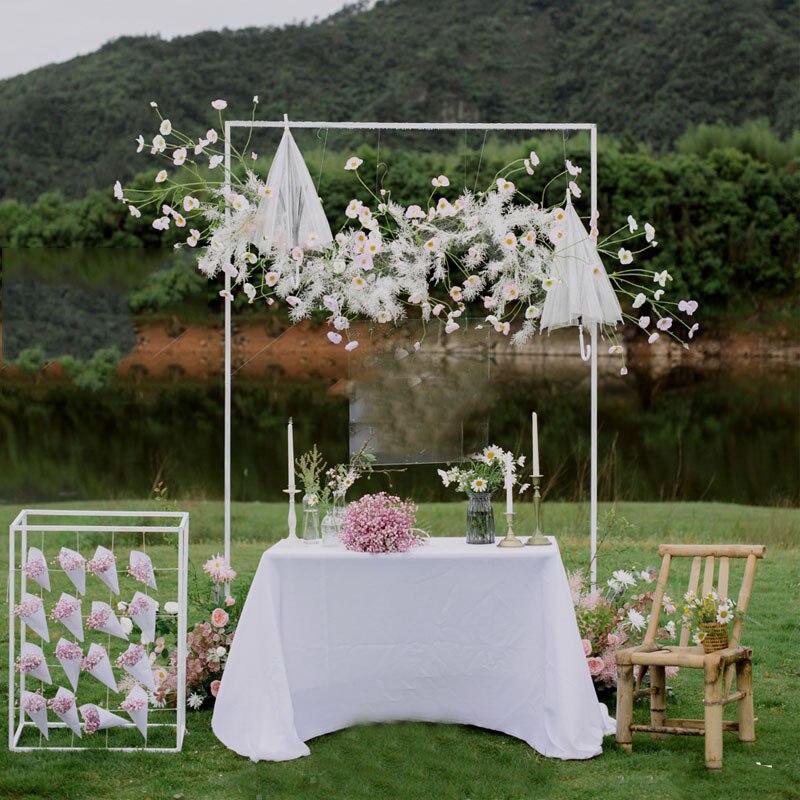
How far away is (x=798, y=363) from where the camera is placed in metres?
19.1

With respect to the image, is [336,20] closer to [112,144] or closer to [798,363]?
[112,144]

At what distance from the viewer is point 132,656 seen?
3.82 m

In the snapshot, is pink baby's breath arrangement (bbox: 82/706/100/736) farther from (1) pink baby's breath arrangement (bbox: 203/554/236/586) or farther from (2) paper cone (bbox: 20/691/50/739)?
(1) pink baby's breath arrangement (bbox: 203/554/236/586)

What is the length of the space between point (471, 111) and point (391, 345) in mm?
19407

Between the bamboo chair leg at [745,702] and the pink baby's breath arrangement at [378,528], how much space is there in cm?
118

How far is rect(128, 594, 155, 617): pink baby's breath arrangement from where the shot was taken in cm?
382

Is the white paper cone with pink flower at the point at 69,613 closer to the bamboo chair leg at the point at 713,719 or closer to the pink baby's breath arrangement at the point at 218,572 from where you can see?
the pink baby's breath arrangement at the point at 218,572

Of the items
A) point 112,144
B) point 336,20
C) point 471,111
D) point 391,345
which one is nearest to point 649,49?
point 471,111

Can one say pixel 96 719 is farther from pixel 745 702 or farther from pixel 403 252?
pixel 745 702

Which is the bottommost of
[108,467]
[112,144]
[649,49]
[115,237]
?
[108,467]

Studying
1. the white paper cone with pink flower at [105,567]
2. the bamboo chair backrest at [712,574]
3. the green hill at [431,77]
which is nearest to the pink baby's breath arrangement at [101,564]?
the white paper cone with pink flower at [105,567]

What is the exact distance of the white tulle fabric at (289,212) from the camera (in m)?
4.36

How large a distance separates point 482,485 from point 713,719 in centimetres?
107

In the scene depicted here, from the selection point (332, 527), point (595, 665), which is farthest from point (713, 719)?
point (332, 527)
